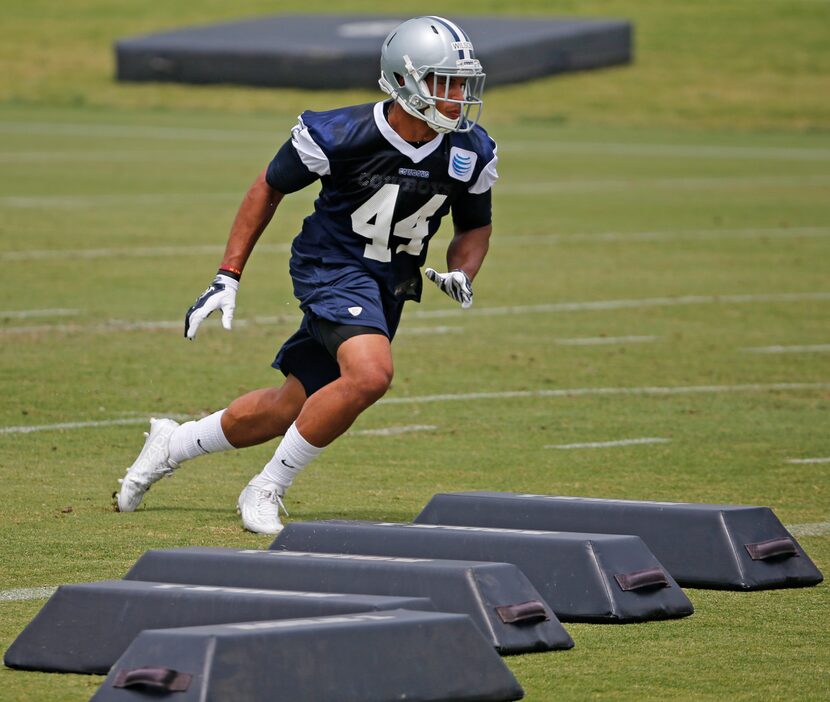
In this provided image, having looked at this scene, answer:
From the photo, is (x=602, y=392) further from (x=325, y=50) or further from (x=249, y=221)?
(x=325, y=50)

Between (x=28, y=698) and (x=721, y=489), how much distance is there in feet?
13.7

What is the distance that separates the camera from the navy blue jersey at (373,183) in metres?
7.25

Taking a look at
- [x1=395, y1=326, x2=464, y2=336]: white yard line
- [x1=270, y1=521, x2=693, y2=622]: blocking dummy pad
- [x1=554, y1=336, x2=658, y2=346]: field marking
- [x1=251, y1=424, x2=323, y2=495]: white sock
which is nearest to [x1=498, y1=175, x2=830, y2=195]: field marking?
[x1=395, y1=326, x2=464, y2=336]: white yard line

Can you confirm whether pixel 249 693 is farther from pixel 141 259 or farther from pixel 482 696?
pixel 141 259

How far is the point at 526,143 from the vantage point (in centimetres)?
3025

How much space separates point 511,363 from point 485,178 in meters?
4.62

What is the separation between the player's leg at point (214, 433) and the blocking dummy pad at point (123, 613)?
7.47ft

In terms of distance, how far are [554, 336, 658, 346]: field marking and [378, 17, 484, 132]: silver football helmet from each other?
18.6 ft

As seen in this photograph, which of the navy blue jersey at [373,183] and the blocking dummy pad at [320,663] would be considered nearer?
the blocking dummy pad at [320,663]

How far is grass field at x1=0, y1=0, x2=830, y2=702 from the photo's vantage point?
20.5 ft

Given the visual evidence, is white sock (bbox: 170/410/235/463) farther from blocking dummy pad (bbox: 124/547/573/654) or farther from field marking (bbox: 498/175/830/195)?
field marking (bbox: 498/175/830/195)

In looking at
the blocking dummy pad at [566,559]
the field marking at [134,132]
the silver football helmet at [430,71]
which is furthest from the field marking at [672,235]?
the blocking dummy pad at [566,559]

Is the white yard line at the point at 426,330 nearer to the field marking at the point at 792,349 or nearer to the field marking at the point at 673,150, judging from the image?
the field marking at the point at 792,349

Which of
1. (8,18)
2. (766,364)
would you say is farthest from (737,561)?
(8,18)
